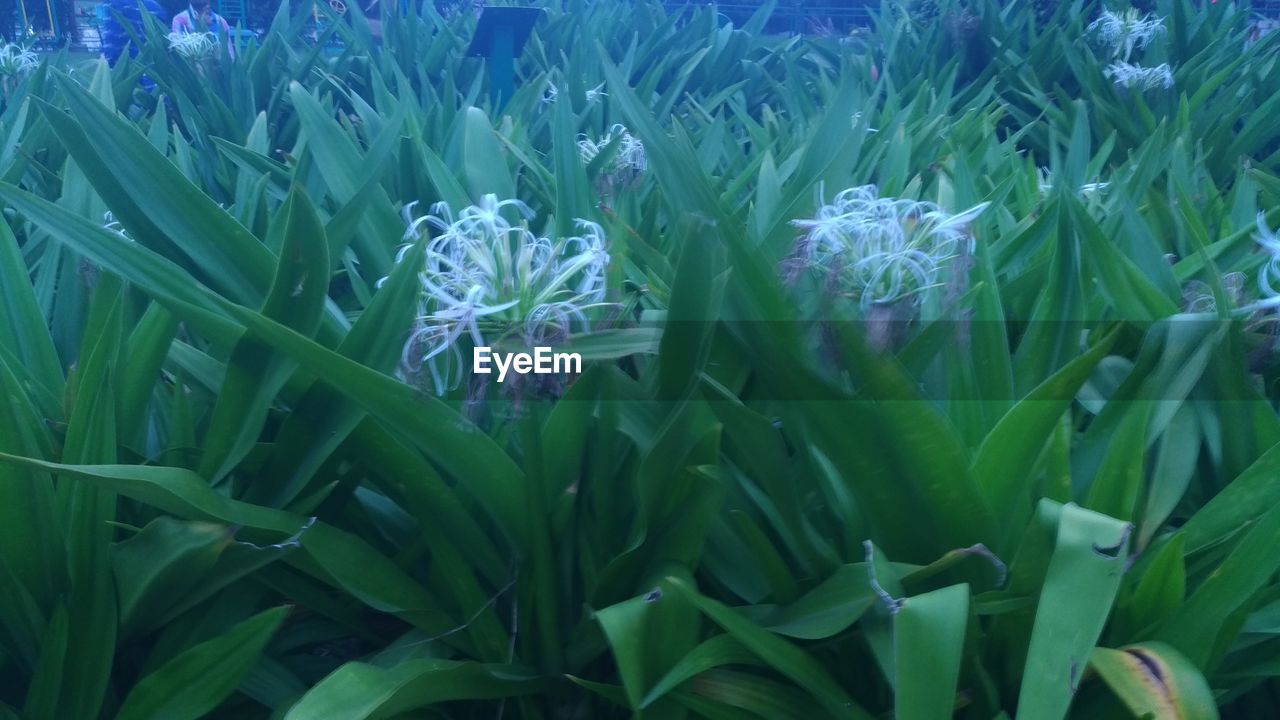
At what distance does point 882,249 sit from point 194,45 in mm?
2128

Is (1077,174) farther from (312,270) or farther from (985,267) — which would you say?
(312,270)

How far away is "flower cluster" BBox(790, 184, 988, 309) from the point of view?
688 millimetres

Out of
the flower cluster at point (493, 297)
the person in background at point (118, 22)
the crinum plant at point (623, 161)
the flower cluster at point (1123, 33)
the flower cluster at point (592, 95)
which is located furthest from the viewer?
the person in background at point (118, 22)

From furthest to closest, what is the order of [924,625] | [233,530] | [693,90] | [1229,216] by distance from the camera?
[693,90]
[1229,216]
[233,530]
[924,625]

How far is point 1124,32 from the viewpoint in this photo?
7.41 ft

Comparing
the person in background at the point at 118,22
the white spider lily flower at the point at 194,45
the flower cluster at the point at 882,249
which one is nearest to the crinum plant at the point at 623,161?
the flower cluster at the point at 882,249

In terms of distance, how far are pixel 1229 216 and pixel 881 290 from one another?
0.73 metres

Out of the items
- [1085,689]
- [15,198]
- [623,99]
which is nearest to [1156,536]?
[1085,689]

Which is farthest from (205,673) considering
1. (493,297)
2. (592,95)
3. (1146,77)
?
(1146,77)

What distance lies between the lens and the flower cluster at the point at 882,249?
2.26 feet

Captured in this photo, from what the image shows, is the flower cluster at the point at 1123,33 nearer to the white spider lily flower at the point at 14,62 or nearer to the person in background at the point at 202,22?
the person in background at the point at 202,22

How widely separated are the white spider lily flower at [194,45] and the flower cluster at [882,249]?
6.62ft

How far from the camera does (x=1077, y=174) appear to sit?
127 centimetres

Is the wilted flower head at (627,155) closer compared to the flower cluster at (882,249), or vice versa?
the flower cluster at (882,249)
